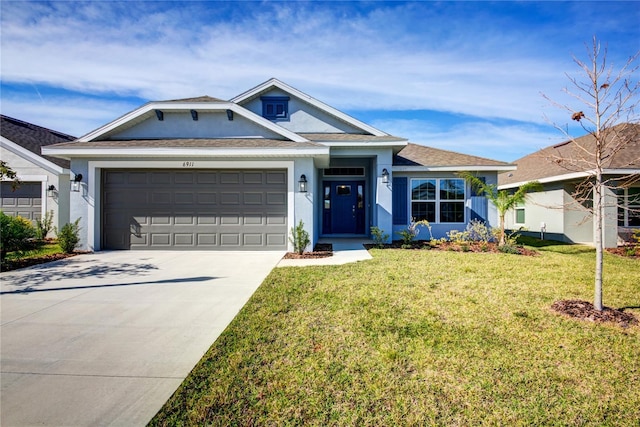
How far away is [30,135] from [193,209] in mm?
11555

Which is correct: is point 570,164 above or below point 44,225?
above

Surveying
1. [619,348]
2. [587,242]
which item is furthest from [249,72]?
[587,242]

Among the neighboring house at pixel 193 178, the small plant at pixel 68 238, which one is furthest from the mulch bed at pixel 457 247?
the small plant at pixel 68 238

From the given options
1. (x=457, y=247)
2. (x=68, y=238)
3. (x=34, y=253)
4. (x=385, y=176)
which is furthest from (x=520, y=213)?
(x=34, y=253)

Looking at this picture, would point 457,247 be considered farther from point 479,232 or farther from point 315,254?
point 315,254

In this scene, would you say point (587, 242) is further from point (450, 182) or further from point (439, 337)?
point (439, 337)

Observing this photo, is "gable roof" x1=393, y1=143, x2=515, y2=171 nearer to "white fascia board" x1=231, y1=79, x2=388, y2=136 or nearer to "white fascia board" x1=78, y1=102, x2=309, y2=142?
"white fascia board" x1=231, y1=79, x2=388, y2=136

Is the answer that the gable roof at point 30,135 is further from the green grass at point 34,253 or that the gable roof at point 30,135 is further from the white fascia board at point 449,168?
the white fascia board at point 449,168

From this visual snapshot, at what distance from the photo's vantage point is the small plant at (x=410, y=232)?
11.1m

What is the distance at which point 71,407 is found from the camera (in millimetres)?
2498

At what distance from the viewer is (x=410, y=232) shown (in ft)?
39.7

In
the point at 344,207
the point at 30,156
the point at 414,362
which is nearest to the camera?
the point at 414,362

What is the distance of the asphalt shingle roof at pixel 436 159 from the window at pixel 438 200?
70 centimetres

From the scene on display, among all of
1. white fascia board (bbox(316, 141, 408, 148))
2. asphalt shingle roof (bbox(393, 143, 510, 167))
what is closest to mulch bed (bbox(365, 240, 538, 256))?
asphalt shingle roof (bbox(393, 143, 510, 167))
